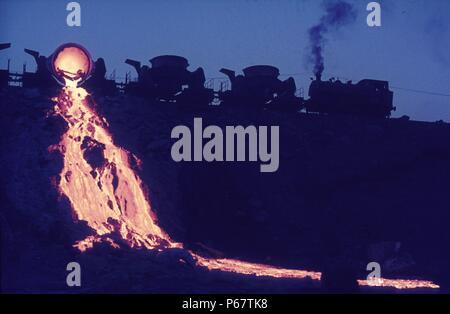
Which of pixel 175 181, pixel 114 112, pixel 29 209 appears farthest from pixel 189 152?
pixel 29 209

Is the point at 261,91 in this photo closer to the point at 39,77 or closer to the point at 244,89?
the point at 244,89

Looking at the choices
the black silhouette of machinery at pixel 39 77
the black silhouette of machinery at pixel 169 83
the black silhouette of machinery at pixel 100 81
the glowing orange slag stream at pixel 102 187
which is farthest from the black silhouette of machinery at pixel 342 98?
the black silhouette of machinery at pixel 39 77

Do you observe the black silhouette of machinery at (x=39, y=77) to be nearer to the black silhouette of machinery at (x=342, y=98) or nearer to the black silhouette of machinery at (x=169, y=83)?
the black silhouette of machinery at (x=169, y=83)

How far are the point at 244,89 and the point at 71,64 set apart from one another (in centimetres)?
1054

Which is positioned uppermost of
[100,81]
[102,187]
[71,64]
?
[100,81]

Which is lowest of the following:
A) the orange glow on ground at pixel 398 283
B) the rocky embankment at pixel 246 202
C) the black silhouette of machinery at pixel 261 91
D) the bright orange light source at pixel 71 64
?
the orange glow on ground at pixel 398 283

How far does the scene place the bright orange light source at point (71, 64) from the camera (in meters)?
21.1

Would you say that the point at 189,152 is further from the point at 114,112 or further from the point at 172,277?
the point at 172,277

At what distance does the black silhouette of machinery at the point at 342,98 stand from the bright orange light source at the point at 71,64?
41.6 ft

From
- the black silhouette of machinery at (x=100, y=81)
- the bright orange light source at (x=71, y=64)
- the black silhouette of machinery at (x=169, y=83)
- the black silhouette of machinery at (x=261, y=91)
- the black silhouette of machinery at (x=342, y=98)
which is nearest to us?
the bright orange light source at (x=71, y=64)

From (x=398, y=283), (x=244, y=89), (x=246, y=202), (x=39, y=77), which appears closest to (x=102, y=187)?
(x=246, y=202)

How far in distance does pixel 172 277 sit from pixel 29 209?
5.17 metres

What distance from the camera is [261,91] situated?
30.7m

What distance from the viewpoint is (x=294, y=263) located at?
2089 centimetres
